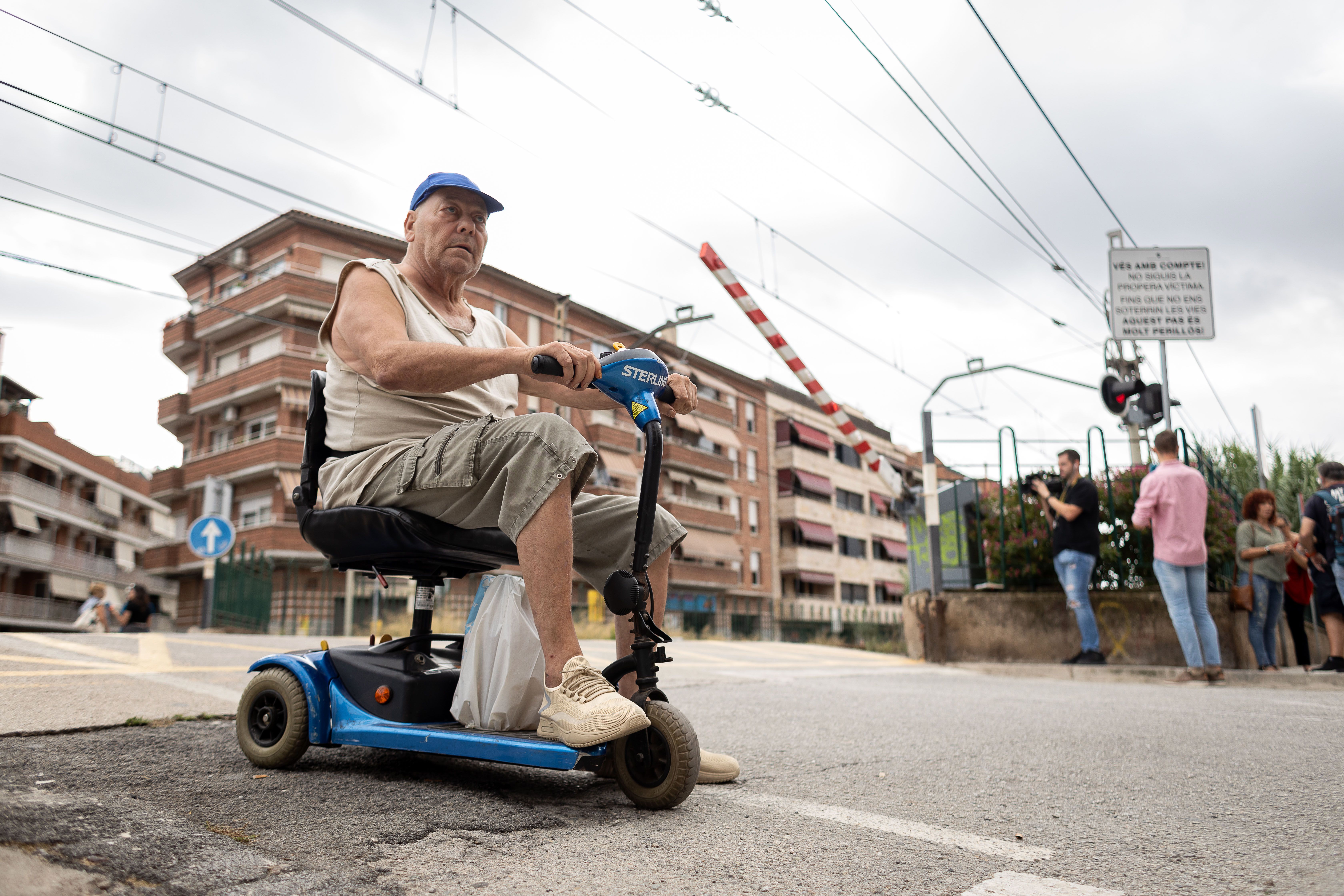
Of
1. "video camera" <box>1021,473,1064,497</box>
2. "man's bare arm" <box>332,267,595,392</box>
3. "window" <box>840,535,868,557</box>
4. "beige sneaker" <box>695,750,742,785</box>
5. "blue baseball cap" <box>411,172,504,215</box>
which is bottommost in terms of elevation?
"beige sneaker" <box>695,750,742,785</box>

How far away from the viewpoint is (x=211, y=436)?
41.7 metres

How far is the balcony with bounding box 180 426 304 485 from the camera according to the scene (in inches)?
1435

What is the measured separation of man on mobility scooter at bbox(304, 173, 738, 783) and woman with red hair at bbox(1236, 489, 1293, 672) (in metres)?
6.89

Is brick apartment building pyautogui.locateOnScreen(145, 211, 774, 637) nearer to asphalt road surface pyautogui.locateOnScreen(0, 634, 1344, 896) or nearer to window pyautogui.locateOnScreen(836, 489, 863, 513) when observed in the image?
window pyautogui.locateOnScreen(836, 489, 863, 513)

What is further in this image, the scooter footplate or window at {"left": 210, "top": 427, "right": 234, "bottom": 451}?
window at {"left": 210, "top": 427, "right": 234, "bottom": 451}

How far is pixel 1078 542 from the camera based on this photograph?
753cm

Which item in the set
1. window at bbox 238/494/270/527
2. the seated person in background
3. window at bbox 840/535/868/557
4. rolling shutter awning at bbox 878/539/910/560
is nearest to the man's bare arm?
the seated person in background

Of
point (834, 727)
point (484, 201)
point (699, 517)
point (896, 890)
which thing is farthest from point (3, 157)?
point (699, 517)

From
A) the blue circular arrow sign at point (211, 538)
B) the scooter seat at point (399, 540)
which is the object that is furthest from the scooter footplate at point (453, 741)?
the blue circular arrow sign at point (211, 538)

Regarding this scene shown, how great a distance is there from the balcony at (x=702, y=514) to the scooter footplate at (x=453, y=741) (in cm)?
4426

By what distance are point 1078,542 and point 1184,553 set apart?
3.01 ft

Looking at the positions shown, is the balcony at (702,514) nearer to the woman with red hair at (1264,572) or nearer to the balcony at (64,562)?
the balcony at (64,562)

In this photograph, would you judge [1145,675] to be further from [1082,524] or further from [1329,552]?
[1329,552]

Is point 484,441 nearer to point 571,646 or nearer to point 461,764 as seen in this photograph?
point 571,646
